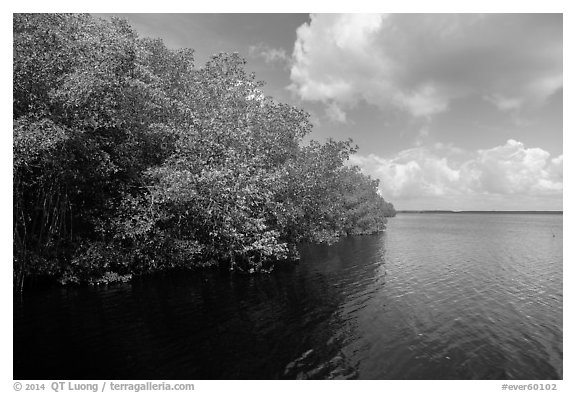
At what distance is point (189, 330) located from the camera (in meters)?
19.7

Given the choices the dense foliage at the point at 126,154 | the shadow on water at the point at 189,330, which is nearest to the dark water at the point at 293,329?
the shadow on water at the point at 189,330

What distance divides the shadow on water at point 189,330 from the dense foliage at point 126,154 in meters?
3.85

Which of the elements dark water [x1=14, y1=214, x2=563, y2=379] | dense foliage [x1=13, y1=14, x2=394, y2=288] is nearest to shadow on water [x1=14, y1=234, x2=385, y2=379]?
dark water [x1=14, y1=214, x2=563, y2=379]

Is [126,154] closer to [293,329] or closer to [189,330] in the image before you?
[189,330]

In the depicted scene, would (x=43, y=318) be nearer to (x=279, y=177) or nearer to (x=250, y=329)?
(x=250, y=329)

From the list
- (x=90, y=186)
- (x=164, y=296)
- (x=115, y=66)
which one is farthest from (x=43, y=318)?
(x=115, y=66)

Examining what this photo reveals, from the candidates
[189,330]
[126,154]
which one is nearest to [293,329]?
[189,330]

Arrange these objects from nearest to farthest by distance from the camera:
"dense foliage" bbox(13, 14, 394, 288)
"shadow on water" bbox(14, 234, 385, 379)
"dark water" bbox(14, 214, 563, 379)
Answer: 1. "shadow on water" bbox(14, 234, 385, 379)
2. "dark water" bbox(14, 214, 563, 379)
3. "dense foliage" bbox(13, 14, 394, 288)

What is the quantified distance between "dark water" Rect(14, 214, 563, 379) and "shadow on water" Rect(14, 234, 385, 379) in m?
Answer: 0.07

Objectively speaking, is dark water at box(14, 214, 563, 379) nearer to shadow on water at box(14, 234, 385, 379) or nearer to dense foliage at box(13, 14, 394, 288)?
shadow on water at box(14, 234, 385, 379)

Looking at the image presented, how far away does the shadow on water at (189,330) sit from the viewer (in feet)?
49.8

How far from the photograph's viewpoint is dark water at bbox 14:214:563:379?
15.5m

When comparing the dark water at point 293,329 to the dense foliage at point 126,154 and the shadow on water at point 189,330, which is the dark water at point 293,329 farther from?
the dense foliage at point 126,154
